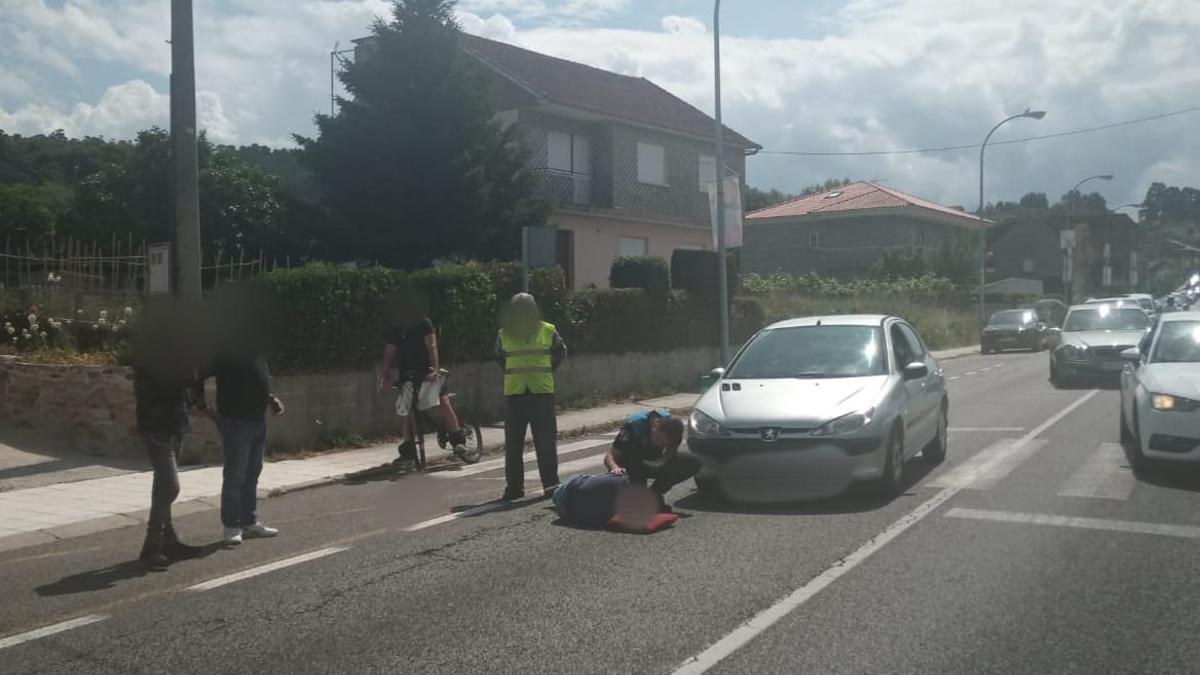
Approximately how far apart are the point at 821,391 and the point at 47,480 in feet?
26.2

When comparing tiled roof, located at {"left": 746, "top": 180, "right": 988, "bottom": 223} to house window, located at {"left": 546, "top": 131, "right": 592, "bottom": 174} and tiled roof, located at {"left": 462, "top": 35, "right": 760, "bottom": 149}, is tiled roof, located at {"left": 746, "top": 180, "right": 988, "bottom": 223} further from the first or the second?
house window, located at {"left": 546, "top": 131, "right": 592, "bottom": 174}

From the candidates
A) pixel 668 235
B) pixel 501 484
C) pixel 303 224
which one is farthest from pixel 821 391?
pixel 668 235

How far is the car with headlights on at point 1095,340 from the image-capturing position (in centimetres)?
2038

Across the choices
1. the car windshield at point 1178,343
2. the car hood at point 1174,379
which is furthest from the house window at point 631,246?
the car hood at point 1174,379

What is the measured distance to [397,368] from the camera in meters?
12.1

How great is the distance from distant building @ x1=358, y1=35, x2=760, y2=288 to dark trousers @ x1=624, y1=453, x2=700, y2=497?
18716mm

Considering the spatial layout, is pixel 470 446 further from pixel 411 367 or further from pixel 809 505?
pixel 809 505

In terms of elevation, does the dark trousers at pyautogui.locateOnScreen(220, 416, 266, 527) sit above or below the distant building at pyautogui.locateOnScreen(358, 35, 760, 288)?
below

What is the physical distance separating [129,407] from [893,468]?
860 cm

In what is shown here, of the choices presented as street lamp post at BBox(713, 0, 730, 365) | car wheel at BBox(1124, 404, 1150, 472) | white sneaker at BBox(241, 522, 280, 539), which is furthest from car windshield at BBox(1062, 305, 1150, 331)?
white sneaker at BBox(241, 522, 280, 539)

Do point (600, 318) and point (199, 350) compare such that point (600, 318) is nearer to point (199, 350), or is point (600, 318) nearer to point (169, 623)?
point (199, 350)

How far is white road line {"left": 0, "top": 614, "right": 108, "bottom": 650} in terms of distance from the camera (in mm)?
5676

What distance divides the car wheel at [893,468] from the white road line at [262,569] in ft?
14.1

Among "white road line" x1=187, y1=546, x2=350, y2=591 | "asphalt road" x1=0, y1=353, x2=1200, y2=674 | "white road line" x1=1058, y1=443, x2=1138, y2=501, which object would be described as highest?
"white road line" x1=1058, y1=443, x2=1138, y2=501
